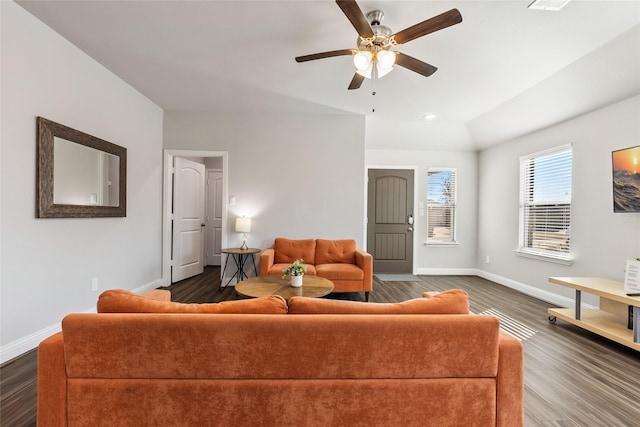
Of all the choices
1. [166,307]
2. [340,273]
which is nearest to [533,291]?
[340,273]

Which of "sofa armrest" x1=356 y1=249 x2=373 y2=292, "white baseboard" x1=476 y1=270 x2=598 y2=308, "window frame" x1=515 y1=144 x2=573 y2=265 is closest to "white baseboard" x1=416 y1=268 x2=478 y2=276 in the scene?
"white baseboard" x1=476 y1=270 x2=598 y2=308

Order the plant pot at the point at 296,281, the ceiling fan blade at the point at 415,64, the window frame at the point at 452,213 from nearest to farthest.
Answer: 1. the ceiling fan blade at the point at 415,64
2. the plant pot at the point at 296,281
3. the window frame at the point at 452,213

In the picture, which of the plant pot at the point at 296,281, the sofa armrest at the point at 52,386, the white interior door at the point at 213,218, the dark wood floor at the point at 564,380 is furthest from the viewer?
the white interior door at the point at 213,218

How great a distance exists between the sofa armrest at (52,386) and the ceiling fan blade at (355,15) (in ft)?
7.68

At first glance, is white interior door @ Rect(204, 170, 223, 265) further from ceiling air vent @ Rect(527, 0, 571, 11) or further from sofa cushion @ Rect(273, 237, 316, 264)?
ceiling air vent @ Rect(527, 0, 571, 11)

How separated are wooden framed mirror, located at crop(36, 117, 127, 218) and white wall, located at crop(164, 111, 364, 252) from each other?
1419 millimetres

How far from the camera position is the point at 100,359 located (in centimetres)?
123

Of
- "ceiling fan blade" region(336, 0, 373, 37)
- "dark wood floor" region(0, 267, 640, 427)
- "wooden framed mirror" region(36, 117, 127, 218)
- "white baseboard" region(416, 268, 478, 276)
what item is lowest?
"dark wood floor" region(0, 267, 640, 427)

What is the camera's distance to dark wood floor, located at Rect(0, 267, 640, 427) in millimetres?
1654

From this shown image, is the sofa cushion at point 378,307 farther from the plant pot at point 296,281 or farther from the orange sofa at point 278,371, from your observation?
the plant pot at point 296,281

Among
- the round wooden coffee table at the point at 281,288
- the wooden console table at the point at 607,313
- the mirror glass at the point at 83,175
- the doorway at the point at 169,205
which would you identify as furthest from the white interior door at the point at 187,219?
the wooden console table at the point at 607,313

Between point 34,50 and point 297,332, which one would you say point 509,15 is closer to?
point 297,332

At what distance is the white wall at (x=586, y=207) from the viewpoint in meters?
2.92

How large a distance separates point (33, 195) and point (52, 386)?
190cm
